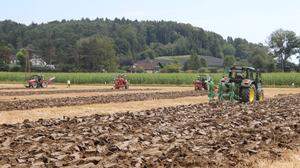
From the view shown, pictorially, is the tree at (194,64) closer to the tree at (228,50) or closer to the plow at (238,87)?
the tree at (228,50)

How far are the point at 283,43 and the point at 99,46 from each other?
49.3 metres

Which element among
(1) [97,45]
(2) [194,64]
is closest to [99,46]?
(1) [97,45]

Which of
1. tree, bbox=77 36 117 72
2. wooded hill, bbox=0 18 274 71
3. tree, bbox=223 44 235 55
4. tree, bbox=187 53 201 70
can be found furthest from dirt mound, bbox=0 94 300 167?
tree, bbox=223 44 235 55

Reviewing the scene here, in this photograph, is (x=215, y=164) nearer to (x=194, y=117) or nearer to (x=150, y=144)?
(x=150, y=144)

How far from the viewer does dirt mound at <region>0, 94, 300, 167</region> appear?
8836 millimetres

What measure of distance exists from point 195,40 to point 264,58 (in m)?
71.0

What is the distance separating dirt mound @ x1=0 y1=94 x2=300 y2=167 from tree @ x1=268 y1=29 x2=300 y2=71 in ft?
408

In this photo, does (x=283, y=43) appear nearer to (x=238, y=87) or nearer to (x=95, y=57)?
(x=95, y=57)

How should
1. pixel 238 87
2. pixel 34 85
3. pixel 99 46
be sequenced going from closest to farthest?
pixel 238 87 → pixel 34 85 → pixel 99 46

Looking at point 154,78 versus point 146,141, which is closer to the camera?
point 146,141

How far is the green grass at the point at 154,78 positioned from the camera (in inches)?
2489

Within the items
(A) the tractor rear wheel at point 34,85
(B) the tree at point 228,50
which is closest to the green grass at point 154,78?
(A) the tractor rear wheel at point 34,85

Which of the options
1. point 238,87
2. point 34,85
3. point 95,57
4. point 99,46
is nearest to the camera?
point 238,87

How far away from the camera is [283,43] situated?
13762 centimetres
